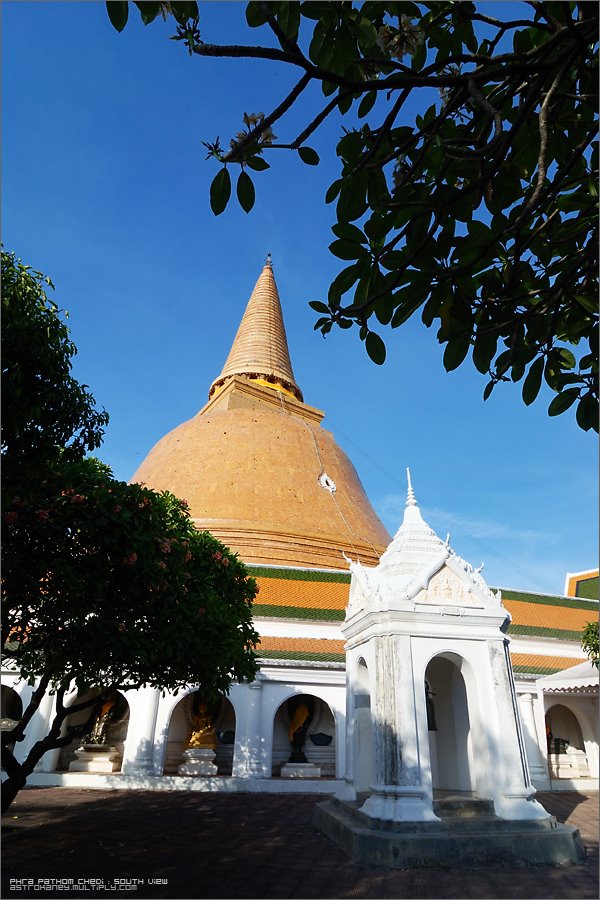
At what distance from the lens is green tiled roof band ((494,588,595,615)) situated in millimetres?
18750

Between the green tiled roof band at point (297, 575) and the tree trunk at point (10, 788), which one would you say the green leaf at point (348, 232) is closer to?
the tree trunk at point (10, 788)

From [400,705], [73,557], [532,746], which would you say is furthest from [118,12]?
[532,746]

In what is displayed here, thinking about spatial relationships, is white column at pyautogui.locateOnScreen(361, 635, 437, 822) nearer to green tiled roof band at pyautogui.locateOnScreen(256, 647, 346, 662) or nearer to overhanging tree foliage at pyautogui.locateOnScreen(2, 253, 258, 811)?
overhanging tree foliage at pyautogui.locateOnScreen(2, 253, 258, 811)

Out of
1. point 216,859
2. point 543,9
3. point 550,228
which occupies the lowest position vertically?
point 216,859

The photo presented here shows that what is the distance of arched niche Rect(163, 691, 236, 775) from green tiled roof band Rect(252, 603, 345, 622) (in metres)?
2.37

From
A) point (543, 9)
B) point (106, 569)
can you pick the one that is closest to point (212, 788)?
point (106, 569)

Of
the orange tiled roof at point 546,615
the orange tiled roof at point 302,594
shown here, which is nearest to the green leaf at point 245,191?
the orange tiled roof at point 302,594

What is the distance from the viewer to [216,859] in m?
6.46

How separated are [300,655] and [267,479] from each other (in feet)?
27.1

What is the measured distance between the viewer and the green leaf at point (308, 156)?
2193mm

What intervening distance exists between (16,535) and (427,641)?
17.6ft

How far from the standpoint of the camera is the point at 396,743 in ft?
23.3

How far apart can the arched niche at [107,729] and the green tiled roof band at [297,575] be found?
4671mm

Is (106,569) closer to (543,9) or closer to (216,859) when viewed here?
(216,859)
